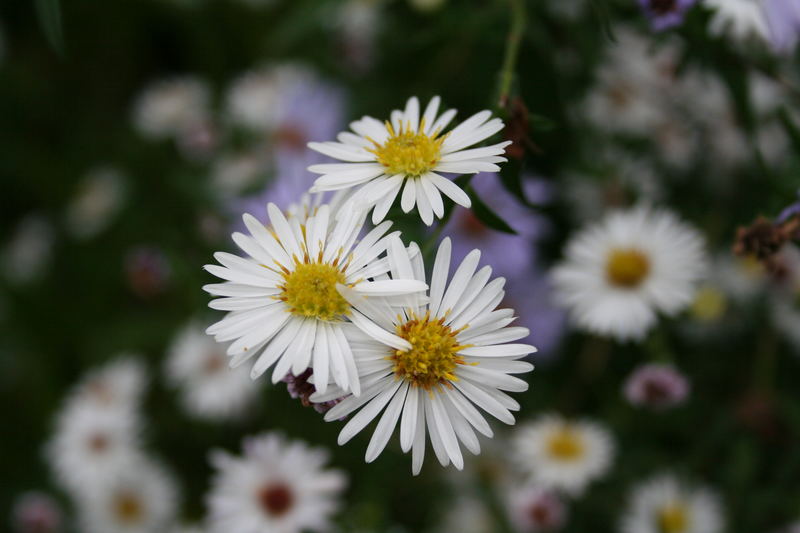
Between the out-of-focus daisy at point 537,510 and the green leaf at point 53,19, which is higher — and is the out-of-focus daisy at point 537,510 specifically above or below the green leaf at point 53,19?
below

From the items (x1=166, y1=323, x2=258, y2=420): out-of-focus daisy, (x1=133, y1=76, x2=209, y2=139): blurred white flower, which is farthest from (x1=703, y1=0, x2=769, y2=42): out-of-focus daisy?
(x1=133, y1=76, x2=209, y2=139): blurred white flower

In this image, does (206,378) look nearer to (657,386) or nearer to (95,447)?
(95,447)

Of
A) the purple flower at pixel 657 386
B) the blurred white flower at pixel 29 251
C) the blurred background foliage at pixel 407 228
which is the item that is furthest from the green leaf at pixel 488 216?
the blurred white flower at pixel 29 251

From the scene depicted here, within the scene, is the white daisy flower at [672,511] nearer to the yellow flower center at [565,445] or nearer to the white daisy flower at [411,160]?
the yellow flower center at [565,445]

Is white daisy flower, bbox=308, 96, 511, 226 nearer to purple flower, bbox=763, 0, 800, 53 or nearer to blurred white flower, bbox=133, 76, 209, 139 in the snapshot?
purple flower, bbox=763, 0, 800, 53

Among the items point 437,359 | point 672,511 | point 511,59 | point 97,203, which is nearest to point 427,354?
point 437,359
